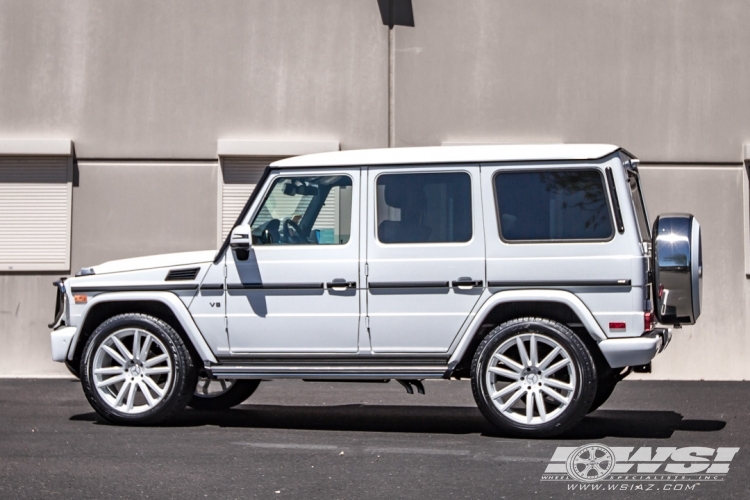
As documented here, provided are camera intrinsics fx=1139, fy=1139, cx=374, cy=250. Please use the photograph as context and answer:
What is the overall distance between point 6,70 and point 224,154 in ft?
9.60

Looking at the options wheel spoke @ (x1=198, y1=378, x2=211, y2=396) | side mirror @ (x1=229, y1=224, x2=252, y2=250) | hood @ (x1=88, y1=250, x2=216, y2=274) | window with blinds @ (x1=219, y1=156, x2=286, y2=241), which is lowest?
wheel spoke @ (x1=198, y1=378, x2=211, y2=396)

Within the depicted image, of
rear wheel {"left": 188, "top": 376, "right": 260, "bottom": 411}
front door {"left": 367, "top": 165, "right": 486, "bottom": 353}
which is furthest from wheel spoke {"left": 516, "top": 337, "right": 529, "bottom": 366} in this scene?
rear wheel {"left": 188, "top": 376, "right": 260, "bottom": 411}

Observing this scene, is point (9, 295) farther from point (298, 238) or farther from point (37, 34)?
point (298, 238)

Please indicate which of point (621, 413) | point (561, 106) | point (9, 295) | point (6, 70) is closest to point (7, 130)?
point (6, 70)

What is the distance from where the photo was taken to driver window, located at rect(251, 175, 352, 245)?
824 cm

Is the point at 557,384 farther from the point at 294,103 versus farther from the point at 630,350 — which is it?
the point at 294,103

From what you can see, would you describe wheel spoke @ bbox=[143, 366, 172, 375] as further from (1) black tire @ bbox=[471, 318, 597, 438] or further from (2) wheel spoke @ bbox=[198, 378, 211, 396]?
(1) black tire @ bbox=[471, 318, 597, 438]

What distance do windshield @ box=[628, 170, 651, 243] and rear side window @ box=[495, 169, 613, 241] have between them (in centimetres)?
37

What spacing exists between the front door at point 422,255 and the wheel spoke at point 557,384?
0.73 m

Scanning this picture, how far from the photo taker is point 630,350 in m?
7.64

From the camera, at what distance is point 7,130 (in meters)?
14.1

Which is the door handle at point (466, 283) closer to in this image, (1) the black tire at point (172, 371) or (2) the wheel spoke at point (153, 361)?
(1) the black tire at point (172, 371)

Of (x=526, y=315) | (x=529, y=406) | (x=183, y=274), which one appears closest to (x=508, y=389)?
(x=529, y=406)

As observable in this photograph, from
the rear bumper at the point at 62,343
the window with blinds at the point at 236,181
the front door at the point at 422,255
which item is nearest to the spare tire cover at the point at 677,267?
the front door at the point at 422,255
